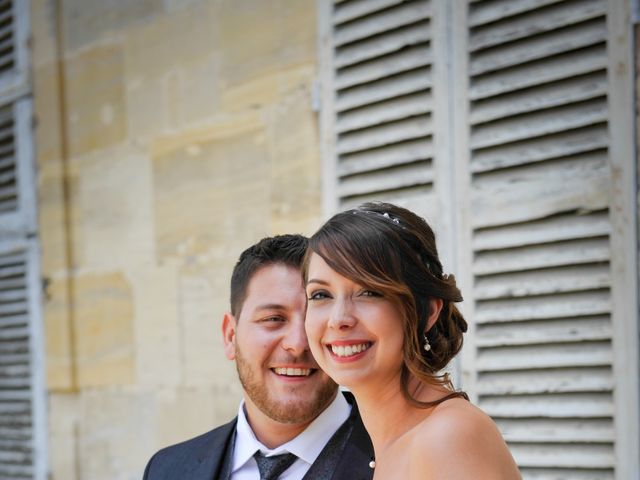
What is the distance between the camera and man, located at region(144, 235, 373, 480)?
7.59ft

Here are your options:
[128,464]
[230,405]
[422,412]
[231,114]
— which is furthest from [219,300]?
[422,412]

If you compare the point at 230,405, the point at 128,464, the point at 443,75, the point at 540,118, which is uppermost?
the point at 443,75

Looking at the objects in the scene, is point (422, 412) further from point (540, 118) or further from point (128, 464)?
point (128, 464)

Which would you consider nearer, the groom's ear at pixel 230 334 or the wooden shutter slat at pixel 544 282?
the groom's ear at pixel 230 334

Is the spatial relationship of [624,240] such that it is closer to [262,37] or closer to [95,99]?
[262,37]

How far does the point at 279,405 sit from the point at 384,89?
1662mm

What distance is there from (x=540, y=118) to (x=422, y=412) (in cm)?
168

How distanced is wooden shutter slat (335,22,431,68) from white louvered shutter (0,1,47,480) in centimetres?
231

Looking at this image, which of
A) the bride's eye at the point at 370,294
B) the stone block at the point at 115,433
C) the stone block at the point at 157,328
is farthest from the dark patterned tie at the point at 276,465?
the stone block at the point at 115,433

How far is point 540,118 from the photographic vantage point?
124 inches

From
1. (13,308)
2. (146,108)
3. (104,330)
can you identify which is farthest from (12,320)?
(146,108)

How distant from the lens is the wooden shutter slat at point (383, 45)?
3.46 m

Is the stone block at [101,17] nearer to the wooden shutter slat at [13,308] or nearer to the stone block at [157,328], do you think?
the stone block at [157,328]

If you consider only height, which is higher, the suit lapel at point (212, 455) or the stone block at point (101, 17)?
the stone block at point (101, 17)
